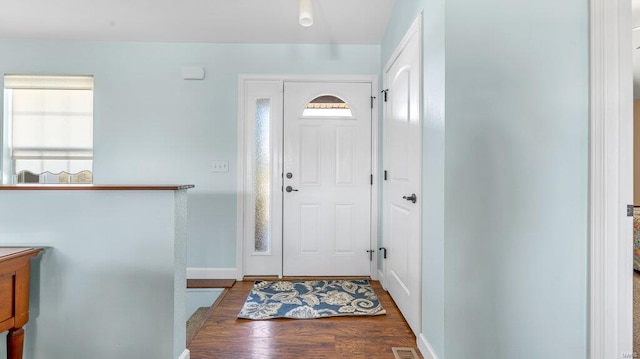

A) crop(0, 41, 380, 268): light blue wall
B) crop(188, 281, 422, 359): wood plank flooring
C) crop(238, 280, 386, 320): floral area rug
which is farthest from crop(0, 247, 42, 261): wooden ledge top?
crop(0, 41, 380, 268): light blue wall

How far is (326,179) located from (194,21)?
1832mm

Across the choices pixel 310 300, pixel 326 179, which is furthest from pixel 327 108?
pixel 310 300

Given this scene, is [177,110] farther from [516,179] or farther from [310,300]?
[516,179]

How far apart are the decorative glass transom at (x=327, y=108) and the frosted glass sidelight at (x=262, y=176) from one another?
1.33 feet

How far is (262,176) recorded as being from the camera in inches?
112

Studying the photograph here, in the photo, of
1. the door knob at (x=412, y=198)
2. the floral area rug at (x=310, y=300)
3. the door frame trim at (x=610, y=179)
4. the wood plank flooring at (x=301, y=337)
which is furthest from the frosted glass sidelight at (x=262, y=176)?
the door frame trim at (x=610, y=179)

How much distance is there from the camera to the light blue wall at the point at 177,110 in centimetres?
281

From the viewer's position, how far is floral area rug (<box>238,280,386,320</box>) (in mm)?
2086

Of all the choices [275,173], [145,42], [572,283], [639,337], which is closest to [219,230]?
[275,173]

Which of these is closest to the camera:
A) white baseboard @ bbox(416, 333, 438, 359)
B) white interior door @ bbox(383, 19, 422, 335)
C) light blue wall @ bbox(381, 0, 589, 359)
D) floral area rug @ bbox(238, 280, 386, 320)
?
light blue wall @ bbox(381, 0, 589, 359)

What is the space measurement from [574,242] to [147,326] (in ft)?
6.74

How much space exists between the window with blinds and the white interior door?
292 centimetres

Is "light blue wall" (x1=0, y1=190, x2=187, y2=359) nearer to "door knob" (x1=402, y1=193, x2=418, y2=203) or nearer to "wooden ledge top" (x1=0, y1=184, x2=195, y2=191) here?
"wooden ledge top" (x1=0, y1=184, x2=195, y2=191)

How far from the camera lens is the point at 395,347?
1.70 metres
